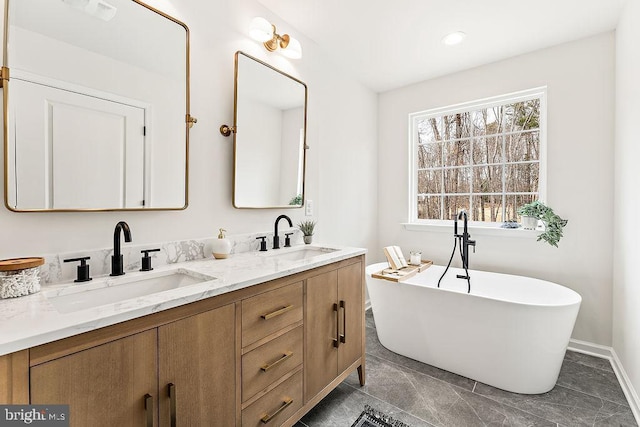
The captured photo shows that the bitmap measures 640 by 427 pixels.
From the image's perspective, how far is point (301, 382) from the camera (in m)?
1.50

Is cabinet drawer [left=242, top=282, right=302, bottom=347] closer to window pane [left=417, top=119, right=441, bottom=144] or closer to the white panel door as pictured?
the white panel door

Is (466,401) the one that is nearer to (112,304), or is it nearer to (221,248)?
(221,248)

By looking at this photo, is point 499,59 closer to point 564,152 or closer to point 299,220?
point 564,152

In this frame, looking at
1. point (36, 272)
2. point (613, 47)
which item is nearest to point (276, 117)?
point (36, 272)

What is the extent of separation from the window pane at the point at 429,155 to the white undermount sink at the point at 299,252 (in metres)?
1.81

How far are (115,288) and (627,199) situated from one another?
9.50 ft

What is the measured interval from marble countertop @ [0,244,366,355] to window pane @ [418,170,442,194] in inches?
83.3

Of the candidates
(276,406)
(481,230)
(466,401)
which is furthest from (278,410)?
(481,230)

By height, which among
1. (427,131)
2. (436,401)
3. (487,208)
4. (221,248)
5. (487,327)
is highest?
(427,131)

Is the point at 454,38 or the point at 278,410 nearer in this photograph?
the point at 278,410

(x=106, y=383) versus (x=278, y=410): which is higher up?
(x=106, y=383)

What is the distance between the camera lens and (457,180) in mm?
3135

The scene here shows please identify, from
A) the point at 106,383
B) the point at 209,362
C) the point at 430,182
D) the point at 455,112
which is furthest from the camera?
the point at 430,182

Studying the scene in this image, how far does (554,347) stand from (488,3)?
85.9 inches
